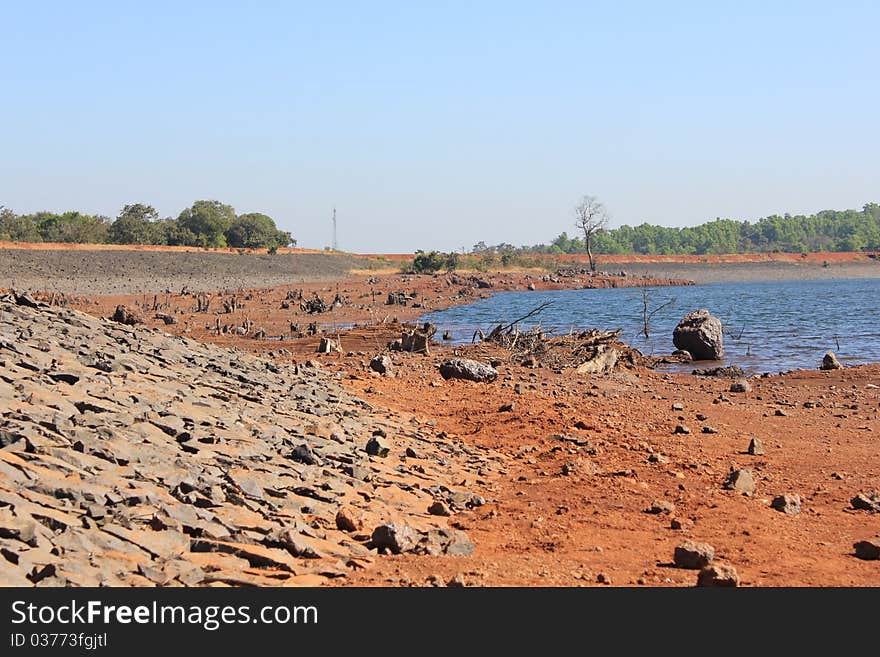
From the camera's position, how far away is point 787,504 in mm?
7281

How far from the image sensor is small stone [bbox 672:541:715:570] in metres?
5.59

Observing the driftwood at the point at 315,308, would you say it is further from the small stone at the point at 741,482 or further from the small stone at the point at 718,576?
the small stone at the point at 718,576

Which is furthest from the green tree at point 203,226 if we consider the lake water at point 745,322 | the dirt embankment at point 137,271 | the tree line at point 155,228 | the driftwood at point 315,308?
the driftwood at point 315,308

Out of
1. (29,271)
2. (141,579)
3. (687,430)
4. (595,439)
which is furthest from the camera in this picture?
(29,271)

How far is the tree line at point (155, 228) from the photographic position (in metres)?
62.9

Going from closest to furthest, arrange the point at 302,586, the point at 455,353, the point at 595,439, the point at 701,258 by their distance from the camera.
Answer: the point at 302,586 → the point at 595,439 → the point at 455,353 → the point at 701,258

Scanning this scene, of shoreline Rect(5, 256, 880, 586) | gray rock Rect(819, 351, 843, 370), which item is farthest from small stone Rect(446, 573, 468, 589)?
gray rock Rect(819, 351, 843, 370)

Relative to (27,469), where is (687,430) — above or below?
below

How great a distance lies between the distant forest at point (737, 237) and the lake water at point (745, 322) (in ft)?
313

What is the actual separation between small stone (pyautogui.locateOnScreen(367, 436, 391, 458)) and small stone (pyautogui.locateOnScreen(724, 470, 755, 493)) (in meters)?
3.16
